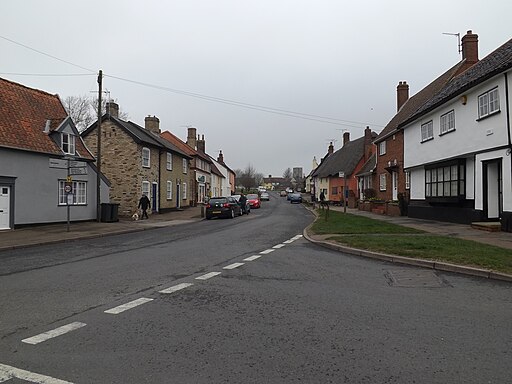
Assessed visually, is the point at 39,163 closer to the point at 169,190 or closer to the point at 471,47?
the point at 169,190

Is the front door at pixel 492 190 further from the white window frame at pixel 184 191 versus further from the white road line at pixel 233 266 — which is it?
the white window frame at pixel 184 191

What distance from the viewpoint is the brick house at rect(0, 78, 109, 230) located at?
768 inches

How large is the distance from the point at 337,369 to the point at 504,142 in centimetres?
1475

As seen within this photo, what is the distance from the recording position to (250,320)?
558 centimetres

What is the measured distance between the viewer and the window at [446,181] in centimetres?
1941

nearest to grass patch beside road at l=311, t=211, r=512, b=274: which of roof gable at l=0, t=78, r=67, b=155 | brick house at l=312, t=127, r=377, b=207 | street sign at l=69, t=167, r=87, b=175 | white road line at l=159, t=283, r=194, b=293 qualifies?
white road line at l=159, t=283, r=194, b=293

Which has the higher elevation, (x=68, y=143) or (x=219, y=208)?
(x=68, y=143)

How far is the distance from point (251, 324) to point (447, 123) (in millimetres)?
18778

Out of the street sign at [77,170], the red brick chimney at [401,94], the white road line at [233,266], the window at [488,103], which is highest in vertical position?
the red brick chimney at [401,94]

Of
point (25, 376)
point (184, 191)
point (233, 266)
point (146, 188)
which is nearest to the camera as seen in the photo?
point (25, 376)

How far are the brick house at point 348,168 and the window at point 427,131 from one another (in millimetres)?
19060

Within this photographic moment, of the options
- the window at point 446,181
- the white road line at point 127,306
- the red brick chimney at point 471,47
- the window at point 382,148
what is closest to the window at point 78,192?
the white road line at point 127,306

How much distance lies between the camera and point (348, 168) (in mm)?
51406

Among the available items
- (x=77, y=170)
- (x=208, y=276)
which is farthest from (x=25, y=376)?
(x=77, y=170)
